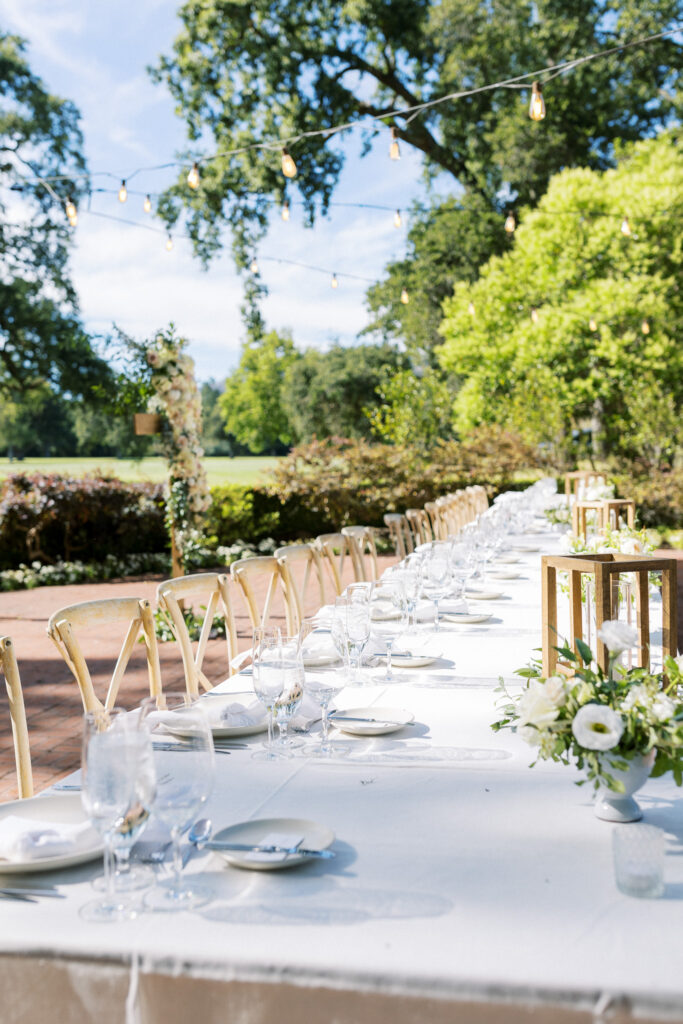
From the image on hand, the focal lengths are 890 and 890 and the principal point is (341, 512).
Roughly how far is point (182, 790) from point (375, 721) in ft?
3.13

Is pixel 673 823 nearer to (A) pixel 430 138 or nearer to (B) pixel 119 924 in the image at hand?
(B) pixel 119 924

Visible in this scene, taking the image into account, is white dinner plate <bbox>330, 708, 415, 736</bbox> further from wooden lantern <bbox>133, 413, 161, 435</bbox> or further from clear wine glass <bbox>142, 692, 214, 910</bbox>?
wooden lantern <bbox>133, 413, 161, 435</bbox>

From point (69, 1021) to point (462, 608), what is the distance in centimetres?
271

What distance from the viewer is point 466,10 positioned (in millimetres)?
18047

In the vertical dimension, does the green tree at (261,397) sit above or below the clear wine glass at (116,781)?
above

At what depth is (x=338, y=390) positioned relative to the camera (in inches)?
1535

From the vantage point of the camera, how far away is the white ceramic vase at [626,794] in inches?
59.4

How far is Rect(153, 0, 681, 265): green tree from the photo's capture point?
16703 mm

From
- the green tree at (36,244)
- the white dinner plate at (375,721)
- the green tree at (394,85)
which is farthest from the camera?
the green tree at (36,244)

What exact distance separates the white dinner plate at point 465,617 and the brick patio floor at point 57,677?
2.03m

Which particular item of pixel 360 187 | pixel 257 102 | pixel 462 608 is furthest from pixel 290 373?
pixel 462 608

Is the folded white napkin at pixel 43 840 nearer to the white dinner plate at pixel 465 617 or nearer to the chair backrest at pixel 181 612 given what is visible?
the chair backrest at pixel 181 612

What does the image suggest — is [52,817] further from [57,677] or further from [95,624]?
[57,677]

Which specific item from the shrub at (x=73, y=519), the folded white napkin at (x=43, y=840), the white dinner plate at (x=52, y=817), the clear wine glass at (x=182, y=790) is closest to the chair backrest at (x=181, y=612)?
the white dinner plate at (x=52, y=817)
